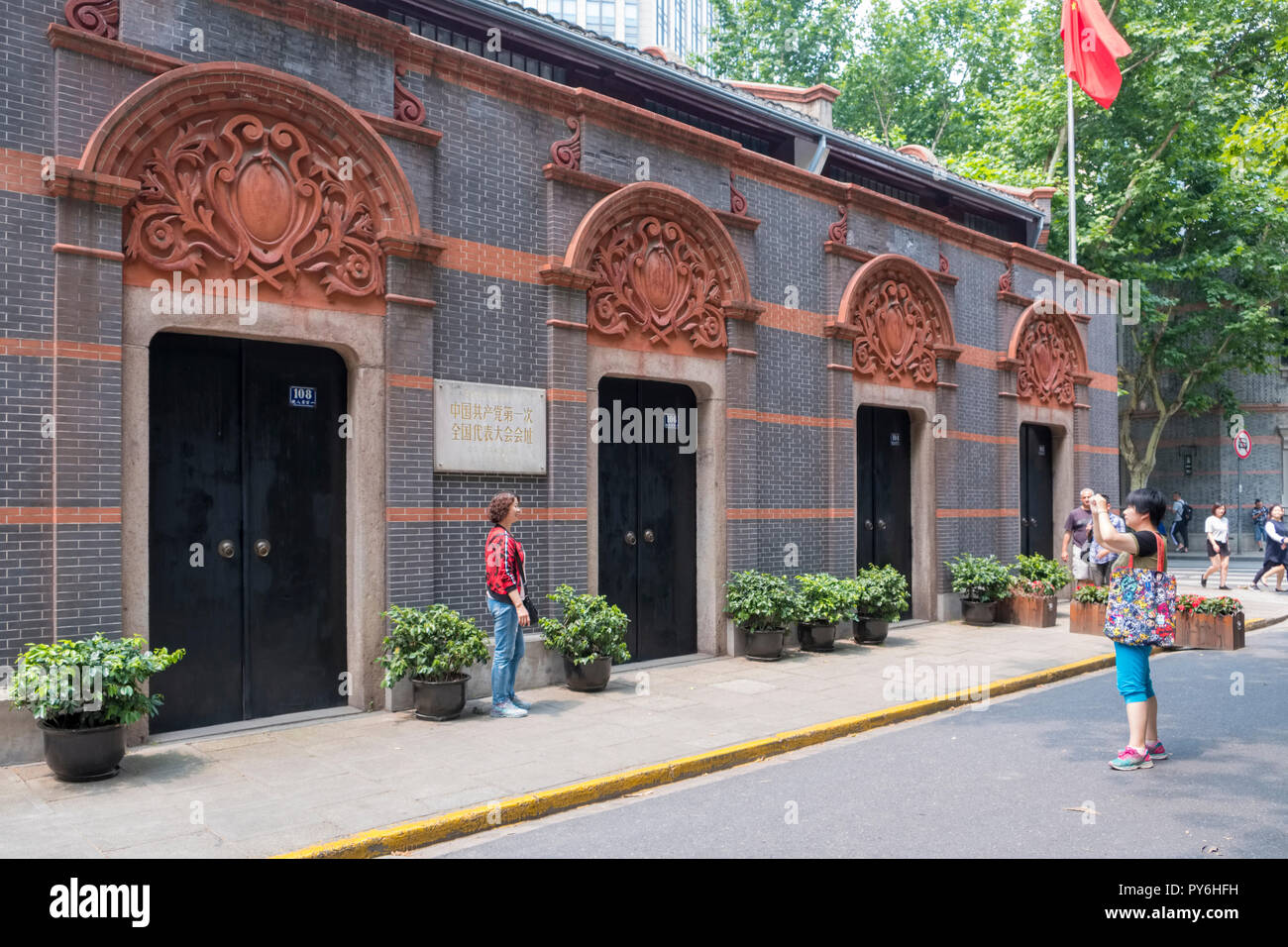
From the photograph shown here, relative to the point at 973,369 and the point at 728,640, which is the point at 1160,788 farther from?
the point at 973,369

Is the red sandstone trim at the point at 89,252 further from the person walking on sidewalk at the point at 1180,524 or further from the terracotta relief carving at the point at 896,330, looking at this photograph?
the person walking on sidewalk at the point at 1180,524

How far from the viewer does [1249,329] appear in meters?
26.8

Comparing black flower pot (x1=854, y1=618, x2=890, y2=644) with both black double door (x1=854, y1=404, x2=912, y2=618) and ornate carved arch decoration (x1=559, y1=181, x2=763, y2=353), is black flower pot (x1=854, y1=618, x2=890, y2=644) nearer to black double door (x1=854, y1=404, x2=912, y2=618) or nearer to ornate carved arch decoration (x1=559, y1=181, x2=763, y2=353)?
black double door (x1=854, y1=404, x2=912, y2=618)

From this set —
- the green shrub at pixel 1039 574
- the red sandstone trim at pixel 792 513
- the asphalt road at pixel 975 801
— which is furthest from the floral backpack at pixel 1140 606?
the green shrub at pixel 1039 574

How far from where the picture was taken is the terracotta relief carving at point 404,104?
8859 millimetres

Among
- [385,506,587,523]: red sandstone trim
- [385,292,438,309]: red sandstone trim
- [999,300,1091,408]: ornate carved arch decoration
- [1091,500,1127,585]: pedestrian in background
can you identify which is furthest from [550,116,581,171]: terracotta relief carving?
[1091,500,1127,585]: pedestrian in background

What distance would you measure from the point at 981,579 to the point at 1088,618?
1.53 m

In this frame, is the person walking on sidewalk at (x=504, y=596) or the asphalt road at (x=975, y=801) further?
the person walking on sidewalk at (x=504, y=596)

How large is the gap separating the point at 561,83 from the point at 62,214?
18.5 feet

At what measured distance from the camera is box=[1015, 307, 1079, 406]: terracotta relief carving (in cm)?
1683

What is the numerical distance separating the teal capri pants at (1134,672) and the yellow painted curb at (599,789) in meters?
2.31

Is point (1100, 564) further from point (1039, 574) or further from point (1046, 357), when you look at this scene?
point (1046, 357)

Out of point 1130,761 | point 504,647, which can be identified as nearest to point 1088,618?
point 1130,761

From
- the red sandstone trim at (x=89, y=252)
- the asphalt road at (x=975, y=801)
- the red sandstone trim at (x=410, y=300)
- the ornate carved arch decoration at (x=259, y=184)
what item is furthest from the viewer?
the red sandstone trim at (x=410, y=300)
